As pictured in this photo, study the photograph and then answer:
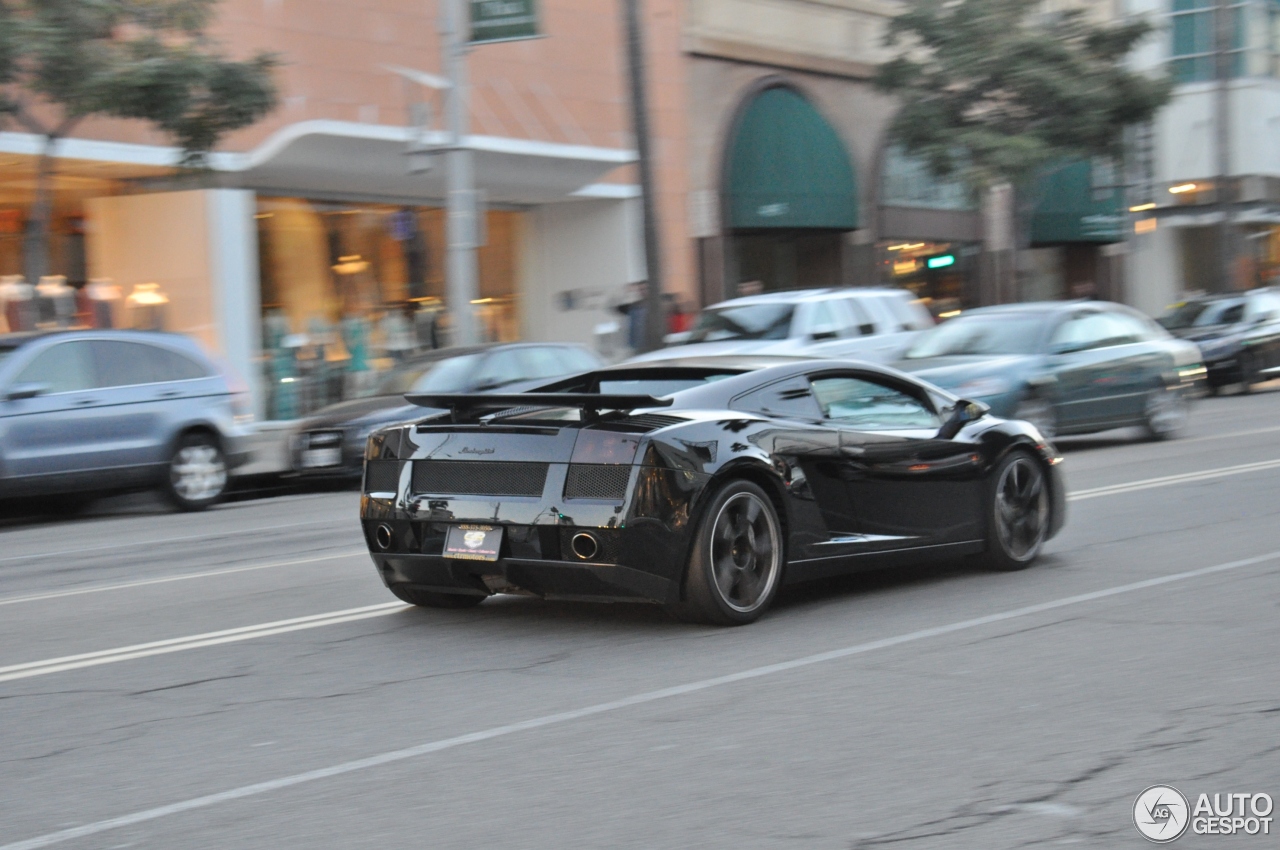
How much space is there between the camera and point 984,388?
52.5 ft

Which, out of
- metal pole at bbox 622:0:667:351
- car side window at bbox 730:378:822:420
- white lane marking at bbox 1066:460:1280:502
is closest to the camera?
car side window at bbox 730:378:822:420

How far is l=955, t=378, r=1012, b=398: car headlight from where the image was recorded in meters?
15.9

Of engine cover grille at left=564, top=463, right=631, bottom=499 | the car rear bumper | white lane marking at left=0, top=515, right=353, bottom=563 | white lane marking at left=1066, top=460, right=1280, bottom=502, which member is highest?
engine cover grille at left=564, top=463, right=631, bottom=499

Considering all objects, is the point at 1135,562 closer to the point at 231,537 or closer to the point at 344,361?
the point at 231,537

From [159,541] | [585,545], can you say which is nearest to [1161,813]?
[585,545]

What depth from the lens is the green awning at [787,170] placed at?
3055 centimetres

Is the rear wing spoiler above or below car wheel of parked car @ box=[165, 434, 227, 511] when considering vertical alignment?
above

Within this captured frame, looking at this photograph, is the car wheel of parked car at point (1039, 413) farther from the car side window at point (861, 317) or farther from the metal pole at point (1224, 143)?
the metal pole at point (1224, 143)

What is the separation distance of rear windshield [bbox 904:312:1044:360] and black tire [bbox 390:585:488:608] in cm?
999

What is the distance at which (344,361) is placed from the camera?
79.6 feet

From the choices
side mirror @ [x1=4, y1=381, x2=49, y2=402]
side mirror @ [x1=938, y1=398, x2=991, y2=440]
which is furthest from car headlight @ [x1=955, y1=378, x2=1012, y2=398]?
side mirror @ [x1=4, y1=381, x2=49, y2=402]

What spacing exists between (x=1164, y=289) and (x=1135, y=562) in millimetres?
42777

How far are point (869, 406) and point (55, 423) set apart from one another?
8227 mm

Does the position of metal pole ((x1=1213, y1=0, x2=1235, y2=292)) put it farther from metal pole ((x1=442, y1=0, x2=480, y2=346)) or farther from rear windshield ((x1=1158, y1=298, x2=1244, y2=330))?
metal pole ((x1=442, y1=0, x2=480, y2=346))
